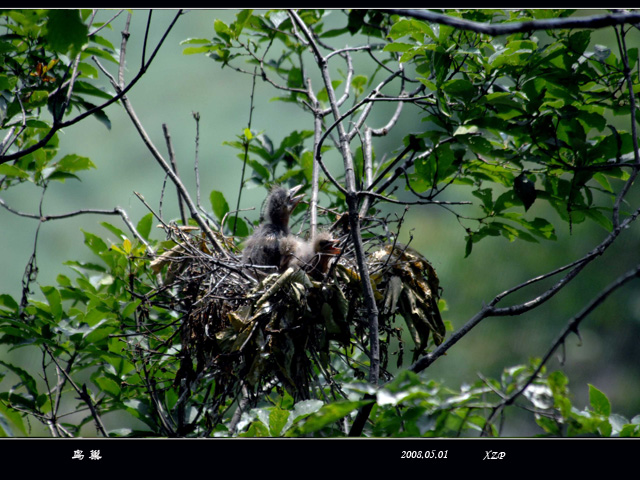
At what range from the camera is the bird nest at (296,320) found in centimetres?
188

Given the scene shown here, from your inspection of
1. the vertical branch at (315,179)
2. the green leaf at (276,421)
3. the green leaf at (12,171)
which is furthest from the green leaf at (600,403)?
the green leaf at (12,171)

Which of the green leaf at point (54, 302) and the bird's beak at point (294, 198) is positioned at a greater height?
the bird's beak at point (294, 198)

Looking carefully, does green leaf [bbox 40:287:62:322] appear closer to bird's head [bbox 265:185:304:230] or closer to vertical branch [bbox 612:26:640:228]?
bird's head [bbox 265:185:304:230]

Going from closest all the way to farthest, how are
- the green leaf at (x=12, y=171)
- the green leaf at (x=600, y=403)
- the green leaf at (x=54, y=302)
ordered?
the green leaf at (x=600, y=403)
the green leaf at (x=54, y=302)
the green leaf at (x=12, y=171)

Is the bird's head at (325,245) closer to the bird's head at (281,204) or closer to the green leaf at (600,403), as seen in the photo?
the bird's head at (281,204)

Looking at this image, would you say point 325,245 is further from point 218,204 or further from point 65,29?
point 65,29

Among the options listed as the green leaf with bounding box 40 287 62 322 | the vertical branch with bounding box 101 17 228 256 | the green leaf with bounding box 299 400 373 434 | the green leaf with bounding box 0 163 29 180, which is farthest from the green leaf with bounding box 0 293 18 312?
the green leaf with bounding box 299 400 373 434

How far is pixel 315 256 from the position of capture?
2168 millimetres

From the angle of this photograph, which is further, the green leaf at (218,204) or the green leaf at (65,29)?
the green leaf at (218,204)

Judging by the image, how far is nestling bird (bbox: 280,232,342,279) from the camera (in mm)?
2127

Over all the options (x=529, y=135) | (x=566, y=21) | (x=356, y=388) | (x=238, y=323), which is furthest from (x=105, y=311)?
(x=566, y=21)

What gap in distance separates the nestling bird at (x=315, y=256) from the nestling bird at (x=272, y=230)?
7.0 inches

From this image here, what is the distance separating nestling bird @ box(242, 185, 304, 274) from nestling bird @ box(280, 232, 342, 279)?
178 millimetres
